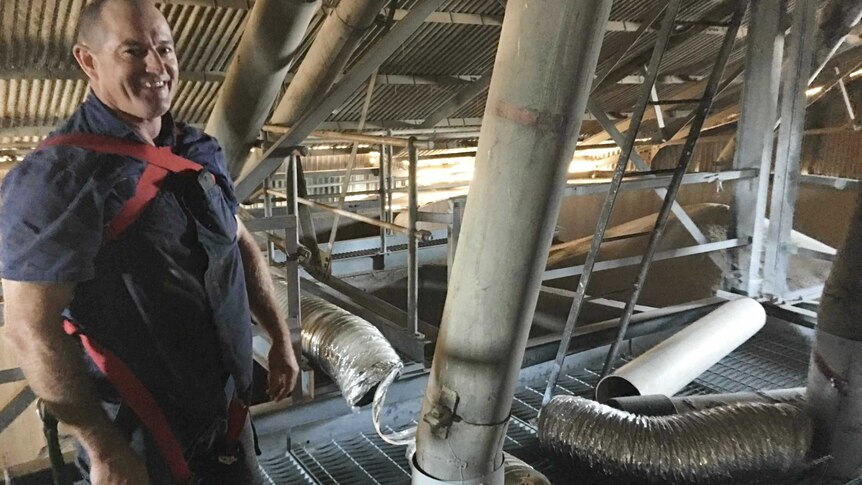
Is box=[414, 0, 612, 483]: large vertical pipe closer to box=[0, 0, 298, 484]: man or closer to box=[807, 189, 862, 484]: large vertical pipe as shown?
box=[0, 0, 298, 484]: man

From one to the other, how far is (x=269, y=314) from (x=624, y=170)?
1721 millimetres

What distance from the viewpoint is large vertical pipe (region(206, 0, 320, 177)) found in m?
3.01

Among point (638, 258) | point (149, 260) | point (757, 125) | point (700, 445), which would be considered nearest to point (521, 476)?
point (700, 445)

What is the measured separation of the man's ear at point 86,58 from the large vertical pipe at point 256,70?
5.86ft

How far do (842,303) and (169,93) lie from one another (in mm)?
2118

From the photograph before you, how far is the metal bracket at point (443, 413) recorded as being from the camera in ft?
4.13

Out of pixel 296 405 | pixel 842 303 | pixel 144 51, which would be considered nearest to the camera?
pixel 144 51

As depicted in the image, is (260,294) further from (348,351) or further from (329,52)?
(329,52)

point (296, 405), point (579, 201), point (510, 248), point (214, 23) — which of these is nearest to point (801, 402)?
point (510, 248)

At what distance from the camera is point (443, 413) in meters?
1.26

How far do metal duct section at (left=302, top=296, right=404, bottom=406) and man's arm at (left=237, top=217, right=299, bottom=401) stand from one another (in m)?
0.73

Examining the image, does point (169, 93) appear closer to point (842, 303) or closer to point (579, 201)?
point (842, 303)

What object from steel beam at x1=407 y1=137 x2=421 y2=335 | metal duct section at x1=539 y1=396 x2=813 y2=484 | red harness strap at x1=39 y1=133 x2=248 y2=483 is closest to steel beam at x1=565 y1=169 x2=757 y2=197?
steel beam at x1=407 y1=137 x2=421 y2=335

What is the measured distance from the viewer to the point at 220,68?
4.63 metres
